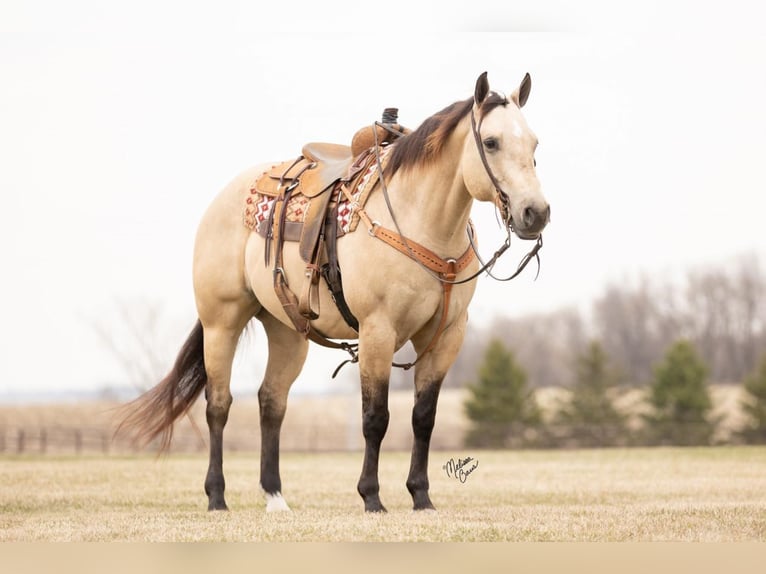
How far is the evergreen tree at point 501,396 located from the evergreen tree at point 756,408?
258 inches

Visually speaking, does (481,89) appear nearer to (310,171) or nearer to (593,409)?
(310,171)

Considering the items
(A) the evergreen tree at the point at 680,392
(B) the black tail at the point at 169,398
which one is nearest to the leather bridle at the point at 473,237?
(B) the black tail at the point at 169,398

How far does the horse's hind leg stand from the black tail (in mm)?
777

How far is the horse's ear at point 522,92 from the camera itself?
6.72 meters

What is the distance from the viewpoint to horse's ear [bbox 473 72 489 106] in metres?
6.45

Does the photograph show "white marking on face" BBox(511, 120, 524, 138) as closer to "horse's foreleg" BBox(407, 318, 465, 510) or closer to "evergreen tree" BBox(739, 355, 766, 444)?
"horse's foreleg" BBox(407, 318, 465, 510)

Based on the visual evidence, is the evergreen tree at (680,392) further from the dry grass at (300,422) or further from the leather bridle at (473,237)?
the leather bridle at (473,237)

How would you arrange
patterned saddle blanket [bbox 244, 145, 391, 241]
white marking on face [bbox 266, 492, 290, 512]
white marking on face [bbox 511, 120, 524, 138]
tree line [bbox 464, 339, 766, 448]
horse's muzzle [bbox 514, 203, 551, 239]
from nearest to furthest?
horse's muzzle [bbox 514, 203, 551, 239], white marking on face [bbox 511, 120, 524, 138], patterned saddle blanket [bbox 244, 145, 391, 241], white marking on face [bbox 266, 492, 290, 512], tree line [bbox 464, 339, 766, 448]

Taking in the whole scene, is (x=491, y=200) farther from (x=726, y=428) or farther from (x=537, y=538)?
(x=726, y=428)

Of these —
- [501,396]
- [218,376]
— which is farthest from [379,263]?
[501,396]

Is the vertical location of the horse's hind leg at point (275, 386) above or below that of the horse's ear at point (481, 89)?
below

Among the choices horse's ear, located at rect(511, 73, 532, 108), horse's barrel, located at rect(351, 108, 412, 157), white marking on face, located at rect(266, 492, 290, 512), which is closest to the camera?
horse's ear, located at rect(511, 73, 532, 108)

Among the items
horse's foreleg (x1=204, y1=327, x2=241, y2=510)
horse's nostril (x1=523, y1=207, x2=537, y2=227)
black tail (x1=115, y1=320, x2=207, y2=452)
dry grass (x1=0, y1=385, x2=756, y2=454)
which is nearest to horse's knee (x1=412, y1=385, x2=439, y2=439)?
horse's nostril (x1=523, y1=207, x2=537, y2=227)

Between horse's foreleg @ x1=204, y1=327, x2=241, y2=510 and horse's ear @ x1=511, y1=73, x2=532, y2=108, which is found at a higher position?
horse's ear @ x1=511, y1=73, x2=532, y2=108
